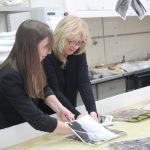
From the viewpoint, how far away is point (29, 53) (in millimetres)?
1468

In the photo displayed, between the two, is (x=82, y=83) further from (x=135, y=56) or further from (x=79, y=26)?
(x=135, y=56)

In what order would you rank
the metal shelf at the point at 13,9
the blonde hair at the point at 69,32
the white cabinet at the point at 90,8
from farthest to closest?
the white cabinet at the point at 90,8 < the metal shelf at the point at 13,9 < the blonde hair at the point at 69,32

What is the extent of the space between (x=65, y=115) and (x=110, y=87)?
1671 millimetres

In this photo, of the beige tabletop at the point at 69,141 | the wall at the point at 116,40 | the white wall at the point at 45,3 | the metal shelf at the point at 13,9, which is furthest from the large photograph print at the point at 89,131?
the wall at the point at 116,40

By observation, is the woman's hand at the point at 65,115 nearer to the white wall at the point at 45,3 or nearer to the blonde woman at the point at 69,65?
the blonde woman at the point at 69,65

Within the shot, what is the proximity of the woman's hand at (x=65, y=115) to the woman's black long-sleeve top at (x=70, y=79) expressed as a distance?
3.2 inches

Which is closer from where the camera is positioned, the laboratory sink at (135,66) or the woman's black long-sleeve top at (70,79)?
the woman's black long-sleeve top at (70,79)

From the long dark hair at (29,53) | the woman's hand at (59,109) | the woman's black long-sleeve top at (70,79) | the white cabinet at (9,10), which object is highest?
the white cabinet at (9,10)

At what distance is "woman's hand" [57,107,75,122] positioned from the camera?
1735 mm

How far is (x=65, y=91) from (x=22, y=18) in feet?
3.23

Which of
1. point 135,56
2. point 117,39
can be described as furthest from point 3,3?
point 135,56

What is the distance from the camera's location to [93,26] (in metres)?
3.74

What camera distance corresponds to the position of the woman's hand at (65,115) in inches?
68.3

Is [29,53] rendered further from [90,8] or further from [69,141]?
[90,8]
